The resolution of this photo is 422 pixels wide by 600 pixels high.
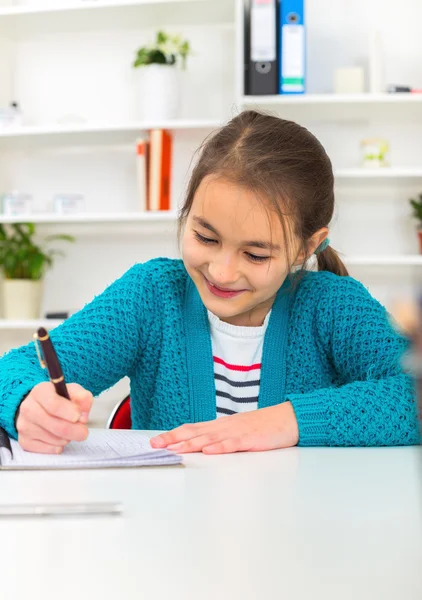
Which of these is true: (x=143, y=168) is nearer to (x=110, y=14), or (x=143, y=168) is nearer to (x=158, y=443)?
(x=110, y=14)

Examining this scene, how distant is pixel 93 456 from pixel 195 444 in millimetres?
141

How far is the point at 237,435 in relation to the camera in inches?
38.1

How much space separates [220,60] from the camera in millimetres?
3420

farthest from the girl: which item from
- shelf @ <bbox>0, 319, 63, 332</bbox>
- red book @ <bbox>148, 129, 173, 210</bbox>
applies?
shelf @ <bbox>0, 319, 63, 332</bbox>

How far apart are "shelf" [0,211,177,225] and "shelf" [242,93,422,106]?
0.57 meters

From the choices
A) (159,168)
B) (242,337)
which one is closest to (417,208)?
(159,168)

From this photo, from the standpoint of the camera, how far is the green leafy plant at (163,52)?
323 centimetres

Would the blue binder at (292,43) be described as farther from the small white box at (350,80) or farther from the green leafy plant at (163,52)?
the green leafy plant at (163,52)

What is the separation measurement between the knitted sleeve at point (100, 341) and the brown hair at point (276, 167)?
7.2 inches

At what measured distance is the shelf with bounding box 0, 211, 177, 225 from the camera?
125 inches

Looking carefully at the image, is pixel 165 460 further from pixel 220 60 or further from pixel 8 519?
pixel 220 60

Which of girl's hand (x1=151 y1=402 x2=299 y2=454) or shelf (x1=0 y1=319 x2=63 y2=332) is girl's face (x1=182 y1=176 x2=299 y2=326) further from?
shelf (x1=0 y1=319 x2=63 y2=332)

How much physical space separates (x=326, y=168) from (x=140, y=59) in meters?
2.14

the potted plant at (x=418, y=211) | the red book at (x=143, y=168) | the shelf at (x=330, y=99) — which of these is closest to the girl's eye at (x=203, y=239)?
the shelf at (x=330, y=99)
